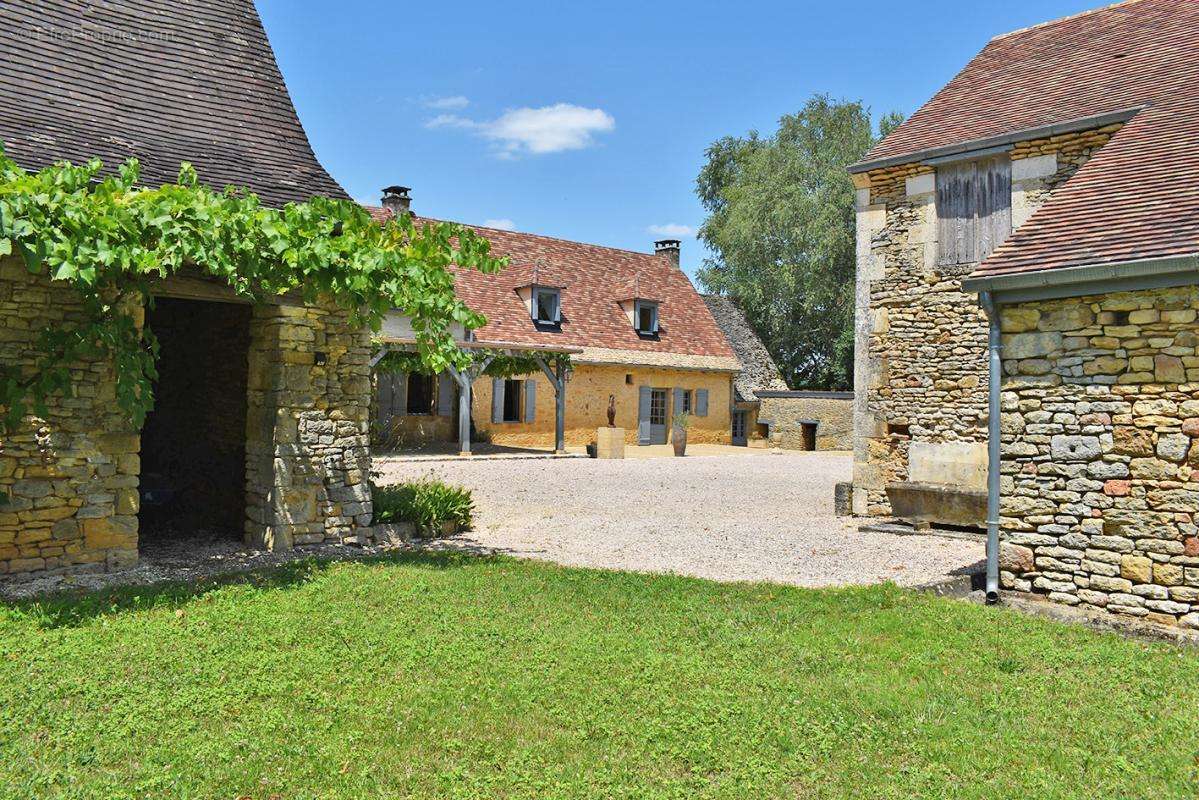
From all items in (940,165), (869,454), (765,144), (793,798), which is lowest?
(793,798)

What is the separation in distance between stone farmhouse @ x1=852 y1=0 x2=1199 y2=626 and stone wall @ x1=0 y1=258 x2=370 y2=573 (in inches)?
224

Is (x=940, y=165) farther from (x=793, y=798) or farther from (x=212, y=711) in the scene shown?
(x=212, y=711)

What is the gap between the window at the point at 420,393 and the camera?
72.3 ft

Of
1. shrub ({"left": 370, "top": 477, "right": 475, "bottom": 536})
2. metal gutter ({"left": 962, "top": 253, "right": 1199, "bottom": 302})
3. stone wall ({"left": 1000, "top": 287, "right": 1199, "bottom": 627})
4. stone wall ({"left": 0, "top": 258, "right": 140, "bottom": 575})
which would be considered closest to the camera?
metal gutter ({"left": 962, "top": 253, "right": 1199, "bottom": 302})

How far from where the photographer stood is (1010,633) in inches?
217

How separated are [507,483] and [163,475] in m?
5.49

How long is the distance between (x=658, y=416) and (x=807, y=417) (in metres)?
4.54

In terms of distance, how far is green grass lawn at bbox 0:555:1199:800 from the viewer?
11.3ft

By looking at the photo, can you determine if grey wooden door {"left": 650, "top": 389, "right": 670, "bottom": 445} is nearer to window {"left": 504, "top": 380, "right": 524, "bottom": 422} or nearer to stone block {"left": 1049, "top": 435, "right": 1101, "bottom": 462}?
window {"left": 504, "top": 380, "right": 524, "bottom": 422}

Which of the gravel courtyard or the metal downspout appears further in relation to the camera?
the gravel courtyard

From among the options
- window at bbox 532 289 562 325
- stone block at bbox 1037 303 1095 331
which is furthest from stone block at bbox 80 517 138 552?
window at bbox 532 289 562 325

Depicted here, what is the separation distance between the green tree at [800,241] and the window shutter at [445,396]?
1482 centimetres

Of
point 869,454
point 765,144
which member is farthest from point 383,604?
point 765,144

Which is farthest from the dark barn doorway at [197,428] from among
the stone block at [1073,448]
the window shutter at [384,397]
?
the window shutter at [384,397]
